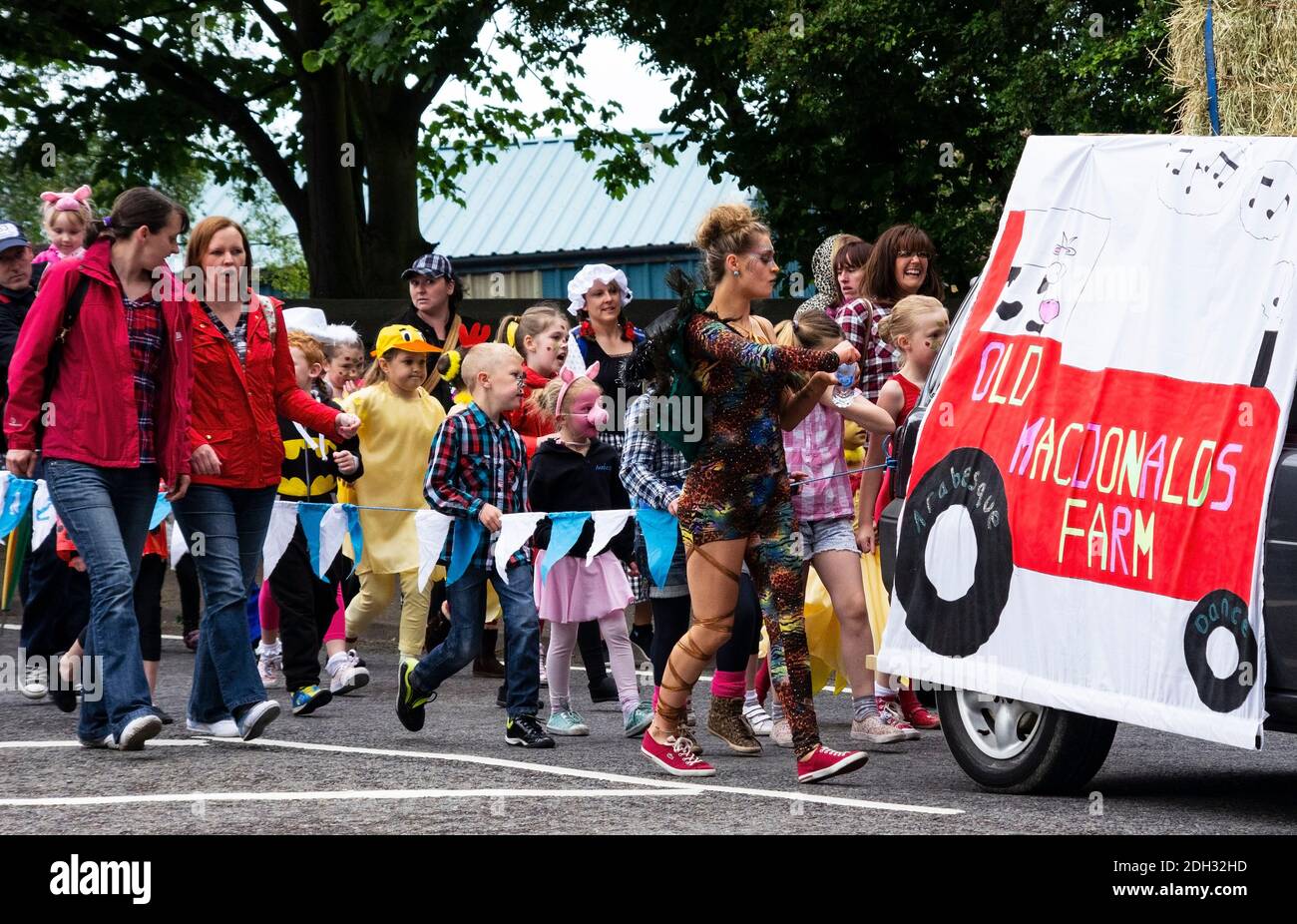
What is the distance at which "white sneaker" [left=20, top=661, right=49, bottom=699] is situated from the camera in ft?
31.4

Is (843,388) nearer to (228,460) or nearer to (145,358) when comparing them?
(228,460)

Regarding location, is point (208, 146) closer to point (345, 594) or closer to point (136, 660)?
point (345, 594)

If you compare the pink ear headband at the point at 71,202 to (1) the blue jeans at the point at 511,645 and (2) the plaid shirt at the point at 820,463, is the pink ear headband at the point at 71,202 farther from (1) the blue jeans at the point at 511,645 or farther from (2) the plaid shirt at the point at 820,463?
(2) the plaid shirt at the point at 820,463

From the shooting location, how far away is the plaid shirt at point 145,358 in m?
7.62

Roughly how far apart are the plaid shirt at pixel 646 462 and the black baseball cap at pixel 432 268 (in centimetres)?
293

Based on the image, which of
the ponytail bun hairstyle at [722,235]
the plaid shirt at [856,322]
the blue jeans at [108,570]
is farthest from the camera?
the plaid shirt at [856,322]

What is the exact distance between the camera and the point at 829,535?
814 cm

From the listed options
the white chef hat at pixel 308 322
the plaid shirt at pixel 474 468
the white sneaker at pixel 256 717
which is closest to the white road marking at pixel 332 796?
the white sneaker at pixel 256 717

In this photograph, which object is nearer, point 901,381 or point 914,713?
point 901,381

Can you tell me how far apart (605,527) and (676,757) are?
183cm

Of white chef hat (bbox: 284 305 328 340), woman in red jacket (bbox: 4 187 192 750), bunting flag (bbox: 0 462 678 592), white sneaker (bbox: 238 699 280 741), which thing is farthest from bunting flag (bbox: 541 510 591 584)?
white chef hat (bbox: 284 305 328 340)

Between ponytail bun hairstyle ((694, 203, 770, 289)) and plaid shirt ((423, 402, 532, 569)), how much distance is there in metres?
1.49

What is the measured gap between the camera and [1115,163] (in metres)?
6.66

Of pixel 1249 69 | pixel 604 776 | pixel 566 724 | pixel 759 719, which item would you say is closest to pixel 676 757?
pixel 604 776
